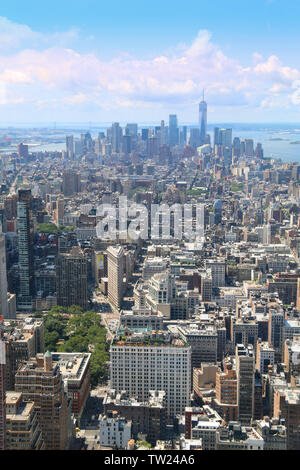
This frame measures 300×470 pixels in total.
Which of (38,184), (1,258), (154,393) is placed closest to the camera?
(154,393)

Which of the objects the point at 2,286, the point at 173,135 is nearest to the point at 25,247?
the point at 2,286

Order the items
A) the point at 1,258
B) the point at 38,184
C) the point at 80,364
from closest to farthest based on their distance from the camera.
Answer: the point at 80,364 < the point at 1,258 < the point at 38,184

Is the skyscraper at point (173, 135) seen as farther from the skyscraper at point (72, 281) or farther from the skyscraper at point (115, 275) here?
the skyscraper at point (72, 281)

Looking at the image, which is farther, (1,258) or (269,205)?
(269,205)

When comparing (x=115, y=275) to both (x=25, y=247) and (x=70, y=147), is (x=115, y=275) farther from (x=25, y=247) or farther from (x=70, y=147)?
(x=70, y=147)

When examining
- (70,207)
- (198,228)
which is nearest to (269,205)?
(198,228)

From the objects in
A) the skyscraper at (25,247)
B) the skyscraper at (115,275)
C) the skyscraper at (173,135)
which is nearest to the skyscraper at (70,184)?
the skyscraper at (173,135)

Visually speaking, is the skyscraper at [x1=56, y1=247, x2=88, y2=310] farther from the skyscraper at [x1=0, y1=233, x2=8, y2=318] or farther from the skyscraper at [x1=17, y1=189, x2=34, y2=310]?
the skyscraper at [x1=0, y1=233, x2=8, y2=318]
